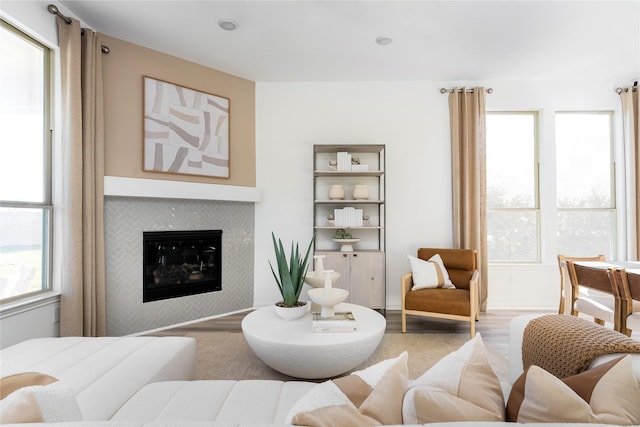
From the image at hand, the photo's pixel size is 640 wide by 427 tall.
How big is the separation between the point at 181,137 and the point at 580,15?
3.83 m

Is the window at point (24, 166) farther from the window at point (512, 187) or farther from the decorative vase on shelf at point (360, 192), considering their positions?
the window at point (512, 187)

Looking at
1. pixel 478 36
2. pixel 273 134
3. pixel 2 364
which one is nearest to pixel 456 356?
pixel 2 364

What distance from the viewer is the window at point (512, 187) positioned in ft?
12.8

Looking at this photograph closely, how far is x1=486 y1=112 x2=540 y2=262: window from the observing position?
12.8 ft

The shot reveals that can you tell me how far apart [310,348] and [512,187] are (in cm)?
348

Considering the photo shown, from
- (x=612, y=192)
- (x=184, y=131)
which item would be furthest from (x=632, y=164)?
(x=184, y=131)

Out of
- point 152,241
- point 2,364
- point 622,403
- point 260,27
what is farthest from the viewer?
point 152,241

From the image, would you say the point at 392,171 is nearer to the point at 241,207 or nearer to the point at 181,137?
the point at 241,207

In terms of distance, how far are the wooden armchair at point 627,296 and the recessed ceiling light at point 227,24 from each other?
141 inches

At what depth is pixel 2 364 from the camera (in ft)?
3.63

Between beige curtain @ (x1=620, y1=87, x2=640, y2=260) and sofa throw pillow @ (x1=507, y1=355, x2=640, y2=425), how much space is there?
161 inches

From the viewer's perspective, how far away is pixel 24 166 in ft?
7.62

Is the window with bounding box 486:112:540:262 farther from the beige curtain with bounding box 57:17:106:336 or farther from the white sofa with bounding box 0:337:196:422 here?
the beige curtain with bounding box 57:17:106:336

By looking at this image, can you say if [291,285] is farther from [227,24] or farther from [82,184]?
[227,24]
